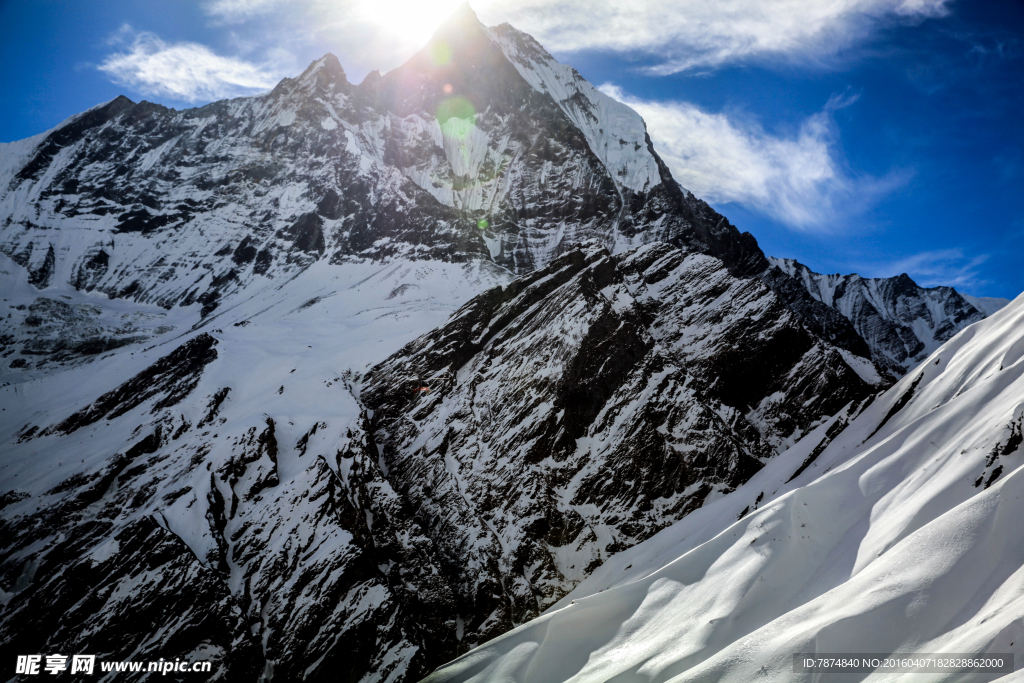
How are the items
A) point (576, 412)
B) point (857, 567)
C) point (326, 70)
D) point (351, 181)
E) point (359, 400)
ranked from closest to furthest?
point (857, 567) → point (576, 412) → point (359, 400) → point (351, 181) → point (326, 70)

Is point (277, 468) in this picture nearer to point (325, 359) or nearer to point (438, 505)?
point (438, 505)

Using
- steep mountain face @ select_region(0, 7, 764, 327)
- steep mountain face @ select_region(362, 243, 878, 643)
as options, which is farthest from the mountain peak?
steep mountain face @ select_region(362, 243, 878, 643)

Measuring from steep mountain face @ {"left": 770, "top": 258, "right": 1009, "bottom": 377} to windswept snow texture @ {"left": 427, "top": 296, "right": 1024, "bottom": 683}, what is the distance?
311 ft

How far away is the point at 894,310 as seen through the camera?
143 metres

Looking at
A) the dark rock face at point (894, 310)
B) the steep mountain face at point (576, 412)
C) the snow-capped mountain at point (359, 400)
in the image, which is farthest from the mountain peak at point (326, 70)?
the dark rock face at point (894, 310)

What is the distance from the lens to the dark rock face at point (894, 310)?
4801 inches

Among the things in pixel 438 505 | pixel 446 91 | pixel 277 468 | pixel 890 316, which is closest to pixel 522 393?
pixel 438 505

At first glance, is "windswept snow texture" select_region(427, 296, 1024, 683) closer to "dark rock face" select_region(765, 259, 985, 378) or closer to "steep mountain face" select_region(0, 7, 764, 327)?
"steep mountain face" select_region(0, 7, 764, 327)

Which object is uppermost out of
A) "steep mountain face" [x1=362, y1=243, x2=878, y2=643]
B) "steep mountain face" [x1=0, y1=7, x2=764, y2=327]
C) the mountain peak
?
the mountain peak

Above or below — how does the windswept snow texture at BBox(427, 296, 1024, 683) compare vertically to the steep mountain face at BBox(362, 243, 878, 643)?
below

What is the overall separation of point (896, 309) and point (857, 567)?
472 feet

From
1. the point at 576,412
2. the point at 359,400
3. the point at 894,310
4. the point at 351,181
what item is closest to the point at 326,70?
the point at 351,181

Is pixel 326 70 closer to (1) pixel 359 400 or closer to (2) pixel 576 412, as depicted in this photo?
(1) pixel 359 400

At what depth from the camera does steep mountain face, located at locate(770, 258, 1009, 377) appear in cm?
12250
